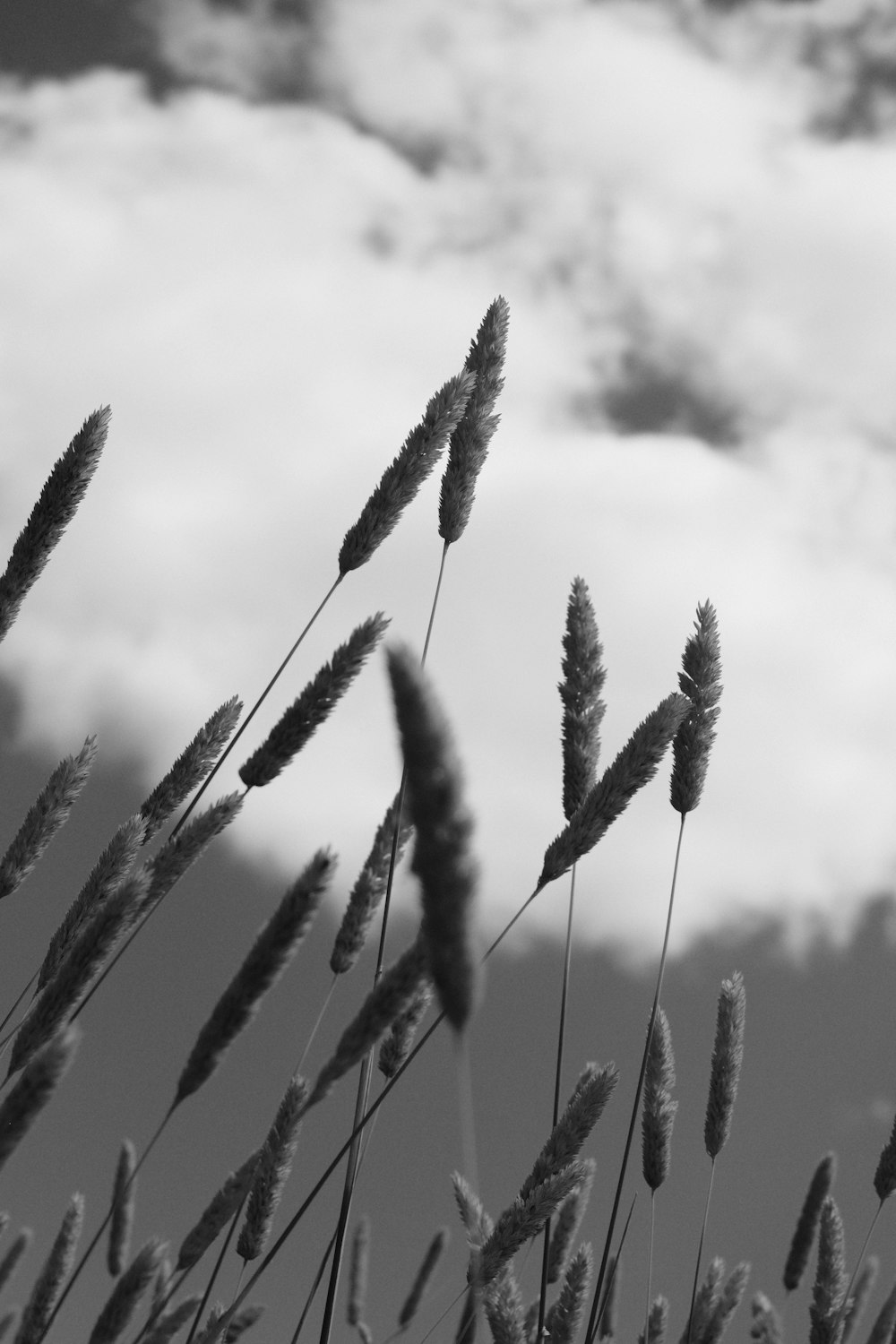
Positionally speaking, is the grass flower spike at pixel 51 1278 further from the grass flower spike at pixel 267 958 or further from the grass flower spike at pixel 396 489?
the grass flower spike at pixel 396 489

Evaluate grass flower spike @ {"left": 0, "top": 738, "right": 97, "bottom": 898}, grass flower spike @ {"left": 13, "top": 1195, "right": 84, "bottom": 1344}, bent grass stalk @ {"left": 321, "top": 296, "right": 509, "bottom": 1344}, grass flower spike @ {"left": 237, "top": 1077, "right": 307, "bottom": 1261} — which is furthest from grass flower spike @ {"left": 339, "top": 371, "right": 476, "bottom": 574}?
grass flower spike @ {"left": 13, "top": 1195, "right": 84, "bottom": 1344}

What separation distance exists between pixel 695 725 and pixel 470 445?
984 mm

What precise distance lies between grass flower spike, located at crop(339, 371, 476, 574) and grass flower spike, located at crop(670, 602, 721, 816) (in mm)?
891

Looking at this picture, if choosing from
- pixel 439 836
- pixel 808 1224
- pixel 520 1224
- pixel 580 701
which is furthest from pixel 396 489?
pixel 808 1224

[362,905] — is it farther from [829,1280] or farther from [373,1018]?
[829,1280]

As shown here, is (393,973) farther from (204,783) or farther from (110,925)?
(204,783)

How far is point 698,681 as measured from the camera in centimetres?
321

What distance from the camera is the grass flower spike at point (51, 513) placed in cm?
255

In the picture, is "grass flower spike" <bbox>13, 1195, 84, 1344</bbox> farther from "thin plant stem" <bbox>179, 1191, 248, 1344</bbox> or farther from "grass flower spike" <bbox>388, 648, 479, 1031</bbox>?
"grass flower spike" <bbox>388, 648, 479, 1031</bbox>

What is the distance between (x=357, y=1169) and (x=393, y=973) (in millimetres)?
1091

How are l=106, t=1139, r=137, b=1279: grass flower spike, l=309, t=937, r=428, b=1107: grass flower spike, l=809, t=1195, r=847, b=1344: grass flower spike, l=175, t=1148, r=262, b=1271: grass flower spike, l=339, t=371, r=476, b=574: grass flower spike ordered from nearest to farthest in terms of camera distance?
l=309, t=937, r=428, b=1107: grass flower spike, l=175, t=1148, r=262, b=1271: grass flower spike, l=339, t=371, r=476, b=574: grass flower spike, l=809, t=1195, r=847, b=1344: grass flower spike, l=106, t=1139, r=137, b=1279: grass flower spike

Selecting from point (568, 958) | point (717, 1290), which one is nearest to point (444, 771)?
point (568, 958)

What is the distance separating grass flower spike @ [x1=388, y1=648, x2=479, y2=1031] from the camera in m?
1.21

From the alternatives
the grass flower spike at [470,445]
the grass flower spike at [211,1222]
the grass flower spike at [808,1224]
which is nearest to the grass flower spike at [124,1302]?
the grass flower spike at [211,1222]
